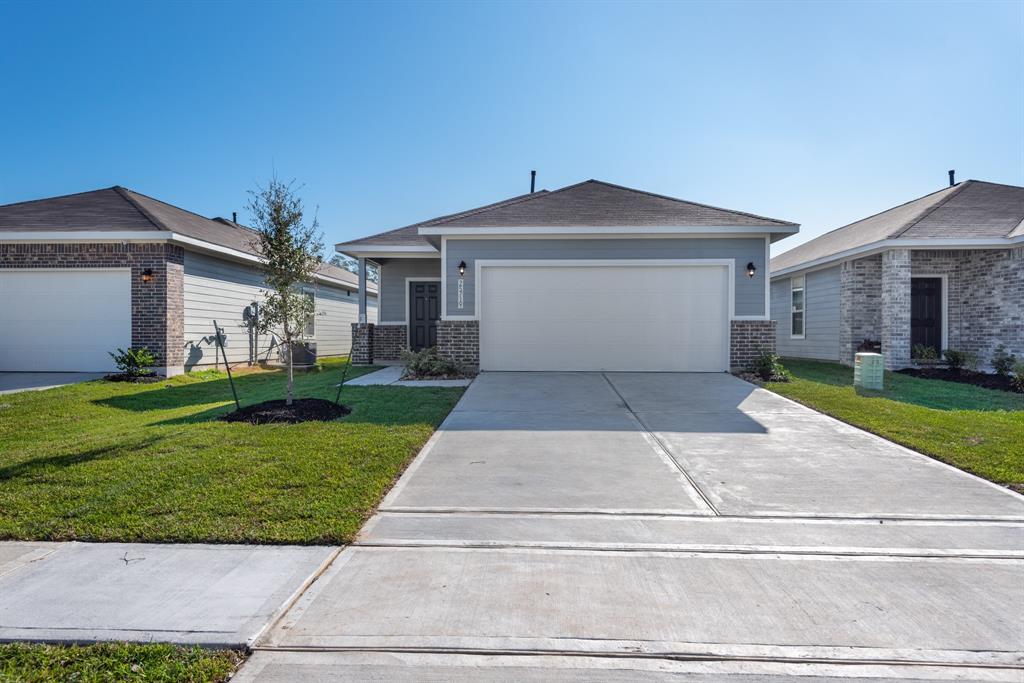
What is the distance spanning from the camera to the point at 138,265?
11469 millimetres

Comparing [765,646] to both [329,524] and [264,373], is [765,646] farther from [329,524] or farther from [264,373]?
[264,373]

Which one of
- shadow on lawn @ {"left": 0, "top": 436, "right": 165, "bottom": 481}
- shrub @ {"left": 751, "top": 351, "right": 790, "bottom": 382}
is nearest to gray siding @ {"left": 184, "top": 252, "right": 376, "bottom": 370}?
shadow on lawn @ {"left": 0, "top": 436, "right": 165, "bottom": 481}

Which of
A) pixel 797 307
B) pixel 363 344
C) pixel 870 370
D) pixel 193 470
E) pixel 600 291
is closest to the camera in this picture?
pixel 193 470

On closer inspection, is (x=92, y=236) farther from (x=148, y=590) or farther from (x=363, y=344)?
(x=148, y=590)

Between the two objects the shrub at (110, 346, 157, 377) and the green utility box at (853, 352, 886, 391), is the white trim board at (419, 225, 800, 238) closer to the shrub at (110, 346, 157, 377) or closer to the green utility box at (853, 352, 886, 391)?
the green utility box at (853, 352, 886, 391)

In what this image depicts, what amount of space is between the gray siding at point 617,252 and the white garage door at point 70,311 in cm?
737

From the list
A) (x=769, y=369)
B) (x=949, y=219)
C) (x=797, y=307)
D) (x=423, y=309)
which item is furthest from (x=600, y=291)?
(x=797, y=307)

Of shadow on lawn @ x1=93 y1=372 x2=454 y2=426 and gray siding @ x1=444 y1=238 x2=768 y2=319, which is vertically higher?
gray siding @ x1=444 y1=238 x2=768 y2=319

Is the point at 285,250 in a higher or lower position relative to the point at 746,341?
higher

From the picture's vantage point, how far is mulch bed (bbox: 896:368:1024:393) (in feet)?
33.9

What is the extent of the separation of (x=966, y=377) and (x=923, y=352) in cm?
136

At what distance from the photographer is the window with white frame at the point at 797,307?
54.5ft

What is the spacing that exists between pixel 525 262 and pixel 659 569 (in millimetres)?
8722

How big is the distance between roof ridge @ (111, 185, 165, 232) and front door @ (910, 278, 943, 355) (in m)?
17.3
